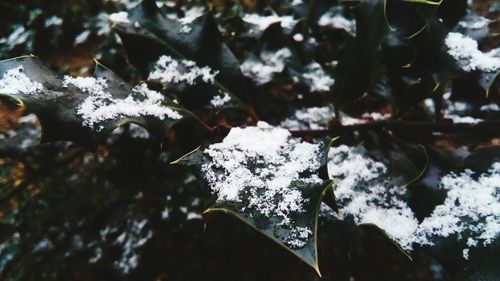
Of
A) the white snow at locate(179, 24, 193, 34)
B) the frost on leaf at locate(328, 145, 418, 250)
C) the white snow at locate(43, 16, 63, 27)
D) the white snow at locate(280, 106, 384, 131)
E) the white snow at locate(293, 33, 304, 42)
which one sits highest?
the white snow at locate(179, 24, 193, 34)

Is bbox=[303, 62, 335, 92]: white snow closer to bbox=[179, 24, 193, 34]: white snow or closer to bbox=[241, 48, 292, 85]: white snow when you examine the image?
bbox=[241, 48, 292, 85]: white snow

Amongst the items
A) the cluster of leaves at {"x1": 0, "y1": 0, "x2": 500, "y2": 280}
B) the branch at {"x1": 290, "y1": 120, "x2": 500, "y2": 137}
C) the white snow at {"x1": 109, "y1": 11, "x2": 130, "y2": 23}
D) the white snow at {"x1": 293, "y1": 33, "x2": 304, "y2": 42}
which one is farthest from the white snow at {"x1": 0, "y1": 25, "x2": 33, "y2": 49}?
the branch at {"x1": 290, "y1": 120, "x2": 500, "y2": 137}

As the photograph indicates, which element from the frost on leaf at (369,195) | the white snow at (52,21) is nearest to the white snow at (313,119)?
the frost on leaf at (369,195)

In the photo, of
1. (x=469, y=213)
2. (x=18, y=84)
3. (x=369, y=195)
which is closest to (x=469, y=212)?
(x=469, y=213)

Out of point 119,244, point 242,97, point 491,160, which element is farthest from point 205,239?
point 491,160

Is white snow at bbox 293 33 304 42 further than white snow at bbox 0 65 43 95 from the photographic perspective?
Yes
